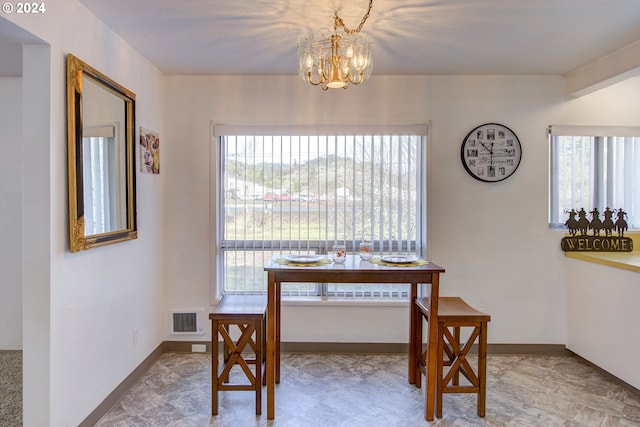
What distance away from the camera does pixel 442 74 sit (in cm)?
323

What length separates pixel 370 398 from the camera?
2.55 m

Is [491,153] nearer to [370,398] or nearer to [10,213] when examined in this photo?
[370,398]

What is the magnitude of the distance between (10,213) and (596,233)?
4918mm

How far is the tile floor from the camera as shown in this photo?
90.8 inches

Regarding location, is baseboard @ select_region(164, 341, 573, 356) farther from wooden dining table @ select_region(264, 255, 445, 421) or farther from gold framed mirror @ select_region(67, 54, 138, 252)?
gold framed mirror @ select_region(67, 54, 138, 252)

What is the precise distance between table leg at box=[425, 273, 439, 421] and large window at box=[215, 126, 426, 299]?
106 cm

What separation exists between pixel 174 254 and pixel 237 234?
1.86 feet

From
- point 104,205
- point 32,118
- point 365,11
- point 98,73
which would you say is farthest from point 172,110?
point 365,11

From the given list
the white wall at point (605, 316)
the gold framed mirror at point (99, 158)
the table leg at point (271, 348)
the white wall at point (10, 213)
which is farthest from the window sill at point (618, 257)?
the white wall at point (10, 213)

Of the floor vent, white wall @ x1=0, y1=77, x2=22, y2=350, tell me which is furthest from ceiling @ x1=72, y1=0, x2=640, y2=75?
the floor vent

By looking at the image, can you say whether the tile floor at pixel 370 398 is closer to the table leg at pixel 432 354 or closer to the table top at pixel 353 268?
the table leg at pixel 432 354

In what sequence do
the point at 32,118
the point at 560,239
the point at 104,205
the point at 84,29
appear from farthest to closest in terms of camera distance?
the point at 560,239
the point at 104,205
the point at 84,29
the point at 32,118

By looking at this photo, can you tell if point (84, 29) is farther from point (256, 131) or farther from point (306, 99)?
point (306, 99)

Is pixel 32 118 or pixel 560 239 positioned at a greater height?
pixel 32 118
